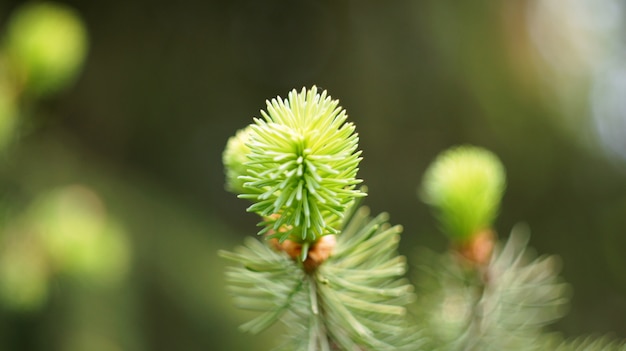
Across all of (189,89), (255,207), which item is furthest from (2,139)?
(189,89)

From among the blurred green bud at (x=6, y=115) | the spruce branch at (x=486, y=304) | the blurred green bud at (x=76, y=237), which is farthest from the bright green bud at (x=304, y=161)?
the blurred green bud at (x=76, y=237)

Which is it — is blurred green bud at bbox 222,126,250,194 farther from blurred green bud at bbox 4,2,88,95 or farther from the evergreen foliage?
blurred green bud at bbox 4,2,88,95

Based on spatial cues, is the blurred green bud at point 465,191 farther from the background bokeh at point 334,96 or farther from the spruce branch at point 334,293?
the background bokeh at point 334,96

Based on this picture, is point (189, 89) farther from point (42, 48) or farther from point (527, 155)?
point (527, 155)

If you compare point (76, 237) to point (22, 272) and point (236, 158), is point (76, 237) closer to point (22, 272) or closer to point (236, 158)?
point (22, 272)

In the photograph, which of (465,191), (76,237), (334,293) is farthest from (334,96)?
(334,293)

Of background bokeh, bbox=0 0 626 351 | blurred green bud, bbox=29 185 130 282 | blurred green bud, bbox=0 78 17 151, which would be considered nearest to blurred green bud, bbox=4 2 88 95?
blurred green bud, bbox=0 78 17 151

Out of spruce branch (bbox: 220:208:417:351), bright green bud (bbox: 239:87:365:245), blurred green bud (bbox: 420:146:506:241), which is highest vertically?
blurred green bud (bbox: 420:146:506:241)

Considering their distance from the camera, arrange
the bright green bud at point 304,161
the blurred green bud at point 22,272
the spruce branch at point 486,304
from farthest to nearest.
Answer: the blurred green bud at point 22,272 → the spruce branch at point 486,304 → the bright green bud at point 304,161
